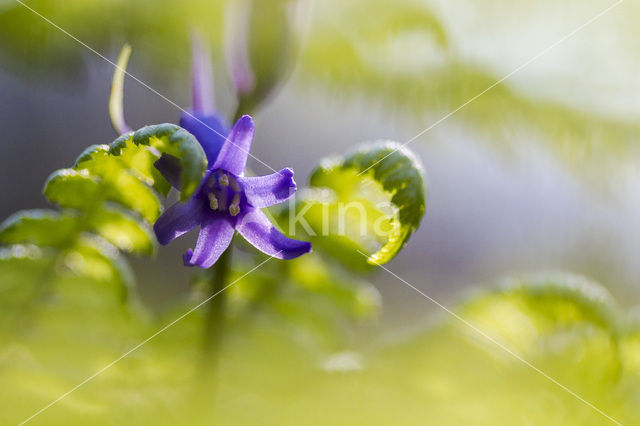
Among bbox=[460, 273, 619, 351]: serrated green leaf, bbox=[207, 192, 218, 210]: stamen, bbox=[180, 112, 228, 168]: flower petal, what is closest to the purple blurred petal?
bbox=[180, 112, 228, 168]: flower petal

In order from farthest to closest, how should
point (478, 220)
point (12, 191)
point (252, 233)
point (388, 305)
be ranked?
point (12, 191), point (478, 220), point (388, 305), point (252, 233)

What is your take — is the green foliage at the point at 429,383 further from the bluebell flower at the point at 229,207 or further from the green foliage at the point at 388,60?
the green foliage at the point at 388,60

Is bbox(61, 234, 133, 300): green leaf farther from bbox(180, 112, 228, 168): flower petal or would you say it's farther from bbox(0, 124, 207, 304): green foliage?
bbox(180, 112, 228, 168): flower petal

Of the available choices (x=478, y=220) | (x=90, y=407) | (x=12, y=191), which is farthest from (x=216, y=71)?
(x=12, y=191)

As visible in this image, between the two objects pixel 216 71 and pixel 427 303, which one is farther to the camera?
pixel 427 303

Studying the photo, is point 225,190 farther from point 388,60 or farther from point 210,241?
point 388,60

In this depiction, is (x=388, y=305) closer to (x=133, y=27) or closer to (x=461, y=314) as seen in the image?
(x=133, y=27)
